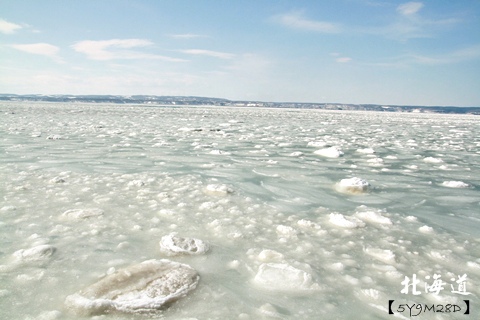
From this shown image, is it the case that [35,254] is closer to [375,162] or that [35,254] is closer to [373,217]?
[373,217]

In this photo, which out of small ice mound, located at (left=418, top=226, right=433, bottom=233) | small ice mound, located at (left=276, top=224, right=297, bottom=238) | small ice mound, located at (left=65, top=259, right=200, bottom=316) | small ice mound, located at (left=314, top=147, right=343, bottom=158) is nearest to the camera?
small ice mound, located at (left=65, top=259, right=200, bottom=316)

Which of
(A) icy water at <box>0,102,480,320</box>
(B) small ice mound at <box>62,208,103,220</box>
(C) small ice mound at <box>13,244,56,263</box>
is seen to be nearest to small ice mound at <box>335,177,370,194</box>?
(A) icy water at <box>0,102,480,320</box>

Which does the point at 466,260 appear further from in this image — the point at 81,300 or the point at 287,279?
the point at 81,300

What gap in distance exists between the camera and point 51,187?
12.2 ft

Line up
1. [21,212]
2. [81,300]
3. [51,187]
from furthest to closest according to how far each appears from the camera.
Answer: [51,187]
[21,212]
[81,300]

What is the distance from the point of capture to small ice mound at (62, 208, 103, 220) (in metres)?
2.78

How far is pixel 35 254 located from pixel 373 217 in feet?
9.55

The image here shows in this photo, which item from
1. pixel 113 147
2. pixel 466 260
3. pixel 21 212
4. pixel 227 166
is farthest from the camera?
pixel 113 147

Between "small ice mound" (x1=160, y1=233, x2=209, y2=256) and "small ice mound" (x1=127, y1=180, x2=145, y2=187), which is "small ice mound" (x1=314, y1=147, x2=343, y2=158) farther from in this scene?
"small ice mound" (x1=160, y1=233, x2=209, y2=256)

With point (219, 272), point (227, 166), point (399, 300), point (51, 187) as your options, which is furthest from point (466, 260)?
point (51, 187)

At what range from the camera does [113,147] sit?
7258 mm

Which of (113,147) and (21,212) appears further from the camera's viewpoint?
(113,147)

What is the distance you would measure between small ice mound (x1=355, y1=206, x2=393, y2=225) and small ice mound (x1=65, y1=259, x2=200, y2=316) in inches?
76.2

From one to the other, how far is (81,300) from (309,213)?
89.3 inches
